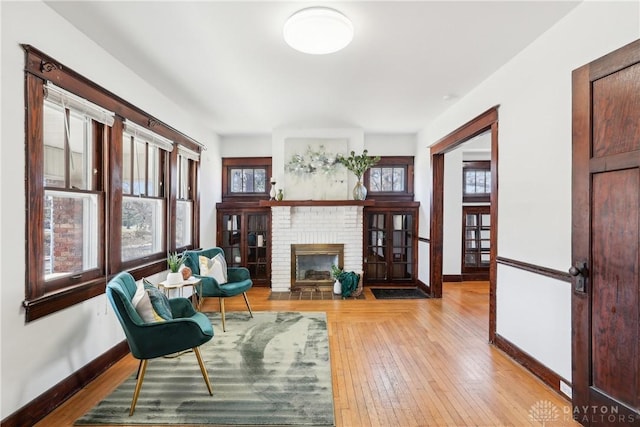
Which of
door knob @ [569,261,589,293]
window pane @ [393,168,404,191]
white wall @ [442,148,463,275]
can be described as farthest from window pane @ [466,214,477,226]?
door knob @ [569,261,589,293]

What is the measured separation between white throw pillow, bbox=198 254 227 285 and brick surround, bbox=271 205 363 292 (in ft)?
4.49

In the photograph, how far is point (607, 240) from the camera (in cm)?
172

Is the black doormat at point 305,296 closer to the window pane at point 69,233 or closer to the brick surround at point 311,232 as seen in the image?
the brick surround at point 311,232

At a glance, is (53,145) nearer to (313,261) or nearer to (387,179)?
(313,261)

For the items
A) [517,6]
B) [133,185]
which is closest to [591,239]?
[517,6]

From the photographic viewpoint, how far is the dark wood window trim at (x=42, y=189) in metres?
1.84

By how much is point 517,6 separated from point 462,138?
174 cm

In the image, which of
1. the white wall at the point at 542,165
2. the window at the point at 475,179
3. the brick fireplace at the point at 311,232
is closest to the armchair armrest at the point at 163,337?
the white wall at the point at 542,165

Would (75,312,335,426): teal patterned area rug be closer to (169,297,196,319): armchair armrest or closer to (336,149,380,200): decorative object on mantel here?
(169,297,196,319): armchair armrest

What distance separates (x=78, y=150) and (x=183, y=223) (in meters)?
1.96

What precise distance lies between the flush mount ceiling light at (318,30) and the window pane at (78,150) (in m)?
1.77

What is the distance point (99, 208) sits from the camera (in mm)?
2547

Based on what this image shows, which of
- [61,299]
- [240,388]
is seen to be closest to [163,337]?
[240,388]

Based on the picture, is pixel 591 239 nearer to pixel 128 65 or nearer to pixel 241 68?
pixel 241 68
